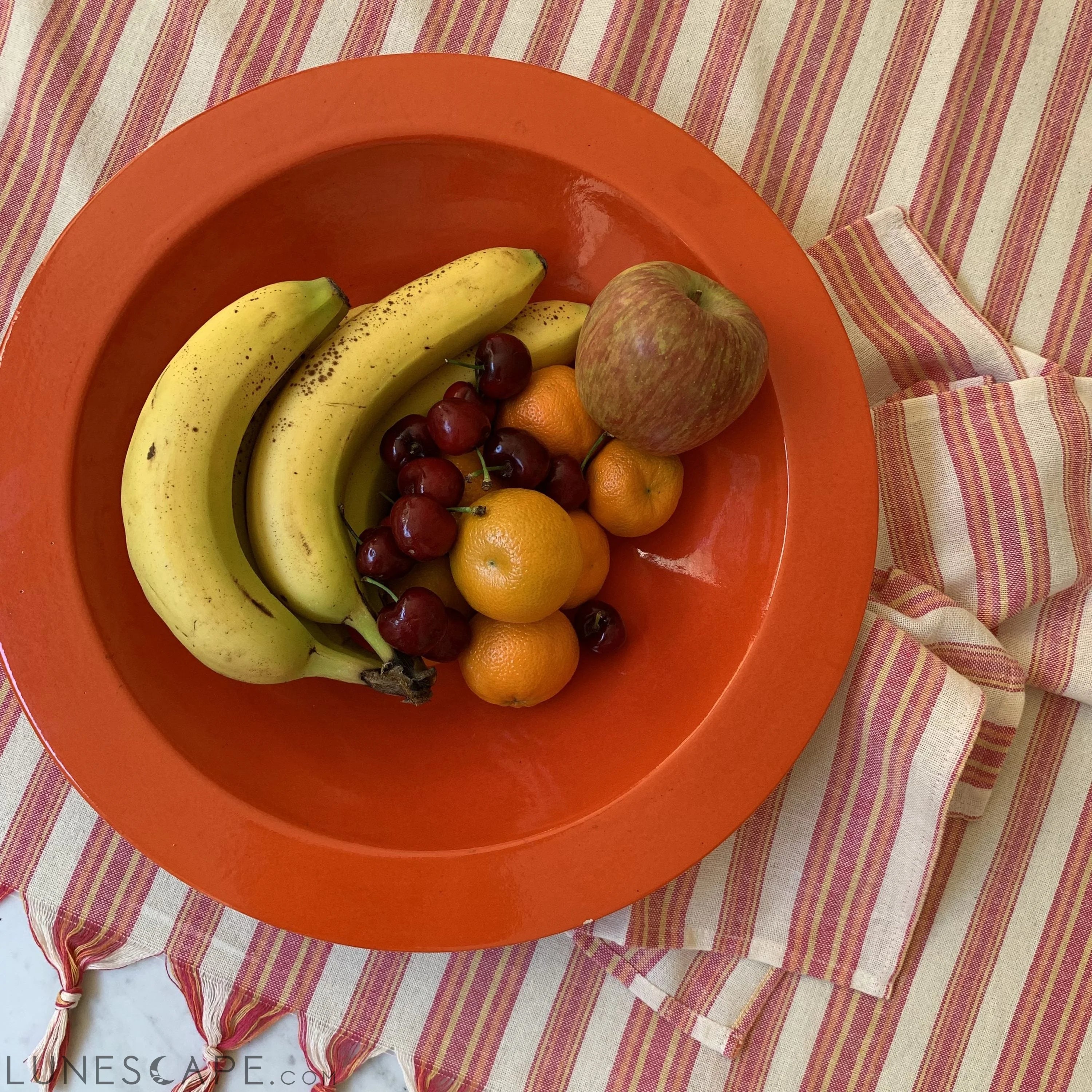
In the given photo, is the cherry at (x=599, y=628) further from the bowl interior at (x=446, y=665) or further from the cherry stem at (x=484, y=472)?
the cherry stem at (x=484, y=472)

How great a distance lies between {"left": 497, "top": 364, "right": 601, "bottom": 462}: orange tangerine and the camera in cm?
103

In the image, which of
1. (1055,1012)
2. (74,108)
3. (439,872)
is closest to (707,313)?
(439,872)

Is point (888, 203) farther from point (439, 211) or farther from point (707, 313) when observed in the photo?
point (439, 211)

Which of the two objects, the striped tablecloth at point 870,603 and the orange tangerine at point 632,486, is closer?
the orange tangerine at point 632,486

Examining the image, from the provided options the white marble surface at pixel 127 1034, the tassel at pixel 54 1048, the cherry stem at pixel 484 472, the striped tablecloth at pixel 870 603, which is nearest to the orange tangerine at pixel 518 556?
the cherry stem at pixel 484 472

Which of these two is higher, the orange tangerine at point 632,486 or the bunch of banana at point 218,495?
the orange tangerine at point 632,486

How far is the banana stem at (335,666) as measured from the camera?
965mm

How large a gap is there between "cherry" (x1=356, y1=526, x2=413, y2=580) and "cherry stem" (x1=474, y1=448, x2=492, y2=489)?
0.39 ft

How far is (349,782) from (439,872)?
6.3 inches

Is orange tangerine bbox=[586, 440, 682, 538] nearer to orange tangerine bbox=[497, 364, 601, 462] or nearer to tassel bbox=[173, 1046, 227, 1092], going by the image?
orange tangerine bbox=[497, 364, 601, 462]

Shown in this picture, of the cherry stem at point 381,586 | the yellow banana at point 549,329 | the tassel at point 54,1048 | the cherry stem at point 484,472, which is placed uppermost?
the yellow banana at point 549,329

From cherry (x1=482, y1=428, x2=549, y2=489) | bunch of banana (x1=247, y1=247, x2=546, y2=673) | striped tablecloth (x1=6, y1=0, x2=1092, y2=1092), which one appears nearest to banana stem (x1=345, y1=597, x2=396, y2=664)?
bunch of banana (x1=247, y1=247, x2=546, y2=673)

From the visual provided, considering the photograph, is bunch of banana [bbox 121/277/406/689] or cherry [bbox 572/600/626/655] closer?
bunch of banana [bbox 121/277/406/689]

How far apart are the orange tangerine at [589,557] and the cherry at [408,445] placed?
0.18m
